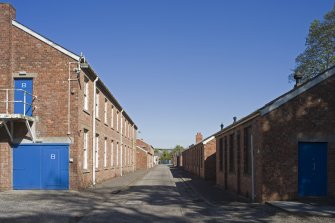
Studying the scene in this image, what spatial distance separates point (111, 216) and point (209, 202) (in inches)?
205

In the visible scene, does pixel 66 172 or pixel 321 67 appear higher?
pixel 321 67

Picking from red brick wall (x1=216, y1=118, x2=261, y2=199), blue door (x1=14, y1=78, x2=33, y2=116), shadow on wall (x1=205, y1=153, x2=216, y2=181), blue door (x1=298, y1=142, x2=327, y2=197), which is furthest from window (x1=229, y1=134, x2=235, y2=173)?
shadow on wall (x1=205, y1=153, x2=216, y2=181)

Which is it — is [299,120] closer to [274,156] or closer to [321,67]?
[274,156]

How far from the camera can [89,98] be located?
79.5 ft

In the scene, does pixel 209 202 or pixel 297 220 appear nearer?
pixel 297 220

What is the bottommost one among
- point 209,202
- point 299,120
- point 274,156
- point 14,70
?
point 209,202

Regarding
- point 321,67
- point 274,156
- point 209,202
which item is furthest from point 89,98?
point 321,67

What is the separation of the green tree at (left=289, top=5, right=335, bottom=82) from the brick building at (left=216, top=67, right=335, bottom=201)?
2545 centimetres

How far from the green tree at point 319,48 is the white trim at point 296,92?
25.2 meters

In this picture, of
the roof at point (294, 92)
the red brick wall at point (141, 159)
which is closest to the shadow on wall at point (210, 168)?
the roof at point (294, 92)

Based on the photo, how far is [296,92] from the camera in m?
16.0

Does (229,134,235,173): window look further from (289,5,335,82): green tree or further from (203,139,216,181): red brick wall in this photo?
(289,5,335,82): green tree

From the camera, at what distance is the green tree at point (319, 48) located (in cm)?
4094

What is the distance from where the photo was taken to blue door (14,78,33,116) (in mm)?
20875
